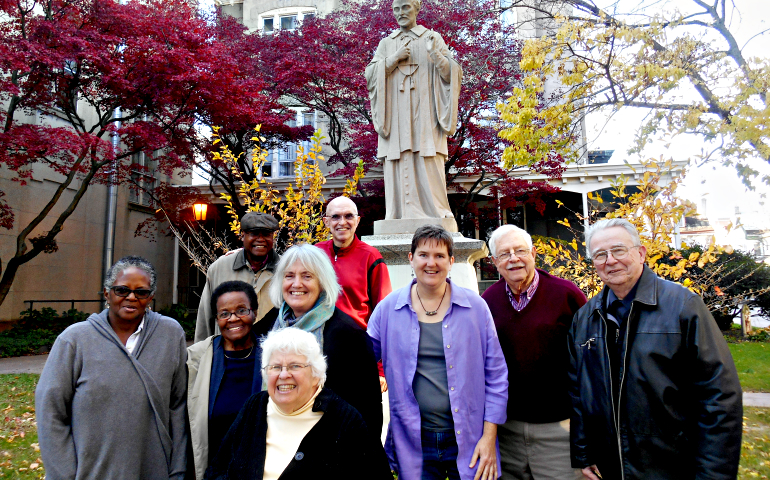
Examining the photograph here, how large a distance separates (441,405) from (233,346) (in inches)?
43.3

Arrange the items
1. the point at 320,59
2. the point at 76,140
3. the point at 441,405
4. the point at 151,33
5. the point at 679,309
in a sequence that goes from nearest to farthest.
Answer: the point at 679,309 < the point at 441,405 < the point at 76,140 < the point at 151,33 < the point at 320,59

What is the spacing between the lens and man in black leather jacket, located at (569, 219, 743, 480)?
76.6 inches

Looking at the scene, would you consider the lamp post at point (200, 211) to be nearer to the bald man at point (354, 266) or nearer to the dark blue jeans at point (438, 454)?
the bald man at point (354, 266)

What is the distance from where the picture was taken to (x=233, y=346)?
261 cm

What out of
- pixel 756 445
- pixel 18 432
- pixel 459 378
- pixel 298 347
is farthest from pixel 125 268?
pixel 756 445

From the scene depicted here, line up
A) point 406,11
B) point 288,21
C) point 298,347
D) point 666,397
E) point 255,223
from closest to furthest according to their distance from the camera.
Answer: point 666,397
point 298,347
point 255,223
point 406,11
point 288,21

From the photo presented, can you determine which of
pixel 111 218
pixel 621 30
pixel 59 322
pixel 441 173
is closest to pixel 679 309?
pixel 441 173

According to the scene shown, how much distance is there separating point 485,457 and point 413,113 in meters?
3.72

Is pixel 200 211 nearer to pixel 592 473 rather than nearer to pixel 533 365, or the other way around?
pixel 533 365

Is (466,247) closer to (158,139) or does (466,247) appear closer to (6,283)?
(158,139)

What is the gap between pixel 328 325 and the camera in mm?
2486

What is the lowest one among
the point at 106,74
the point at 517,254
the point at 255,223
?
the point at 517,254

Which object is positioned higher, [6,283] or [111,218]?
[111,218]

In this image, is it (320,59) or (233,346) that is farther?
(320,59)
